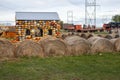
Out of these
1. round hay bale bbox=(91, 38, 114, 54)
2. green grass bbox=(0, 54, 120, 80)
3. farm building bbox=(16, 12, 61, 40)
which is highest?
farm building bbox=(16, 12, 61, 40)

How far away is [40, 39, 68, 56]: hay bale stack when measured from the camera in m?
16.5

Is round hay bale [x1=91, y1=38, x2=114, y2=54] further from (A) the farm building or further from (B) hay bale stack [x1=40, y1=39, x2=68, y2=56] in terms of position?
(A) the farm building

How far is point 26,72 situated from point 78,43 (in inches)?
266

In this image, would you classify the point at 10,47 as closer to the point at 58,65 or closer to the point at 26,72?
the point at 58,65

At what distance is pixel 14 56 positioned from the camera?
1578 centimetres

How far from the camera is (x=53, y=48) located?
54.5ft

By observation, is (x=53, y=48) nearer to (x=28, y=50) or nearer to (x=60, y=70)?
(x=28, y=50)

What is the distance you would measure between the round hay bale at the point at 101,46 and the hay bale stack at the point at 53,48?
1.83m

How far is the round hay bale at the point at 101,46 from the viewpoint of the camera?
58.2 ft

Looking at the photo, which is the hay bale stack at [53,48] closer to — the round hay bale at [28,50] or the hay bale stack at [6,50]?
the round hay bale at [28,50]

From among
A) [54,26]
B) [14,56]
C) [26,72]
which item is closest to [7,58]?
[14,56]

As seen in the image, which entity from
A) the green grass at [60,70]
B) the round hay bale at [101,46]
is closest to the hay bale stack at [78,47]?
the round hay bale at [101,46]

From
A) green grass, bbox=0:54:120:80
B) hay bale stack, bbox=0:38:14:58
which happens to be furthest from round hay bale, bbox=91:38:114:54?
hay bale stack, bbox=0:38:14:58

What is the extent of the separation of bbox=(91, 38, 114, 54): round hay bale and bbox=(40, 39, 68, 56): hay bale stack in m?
1.83
